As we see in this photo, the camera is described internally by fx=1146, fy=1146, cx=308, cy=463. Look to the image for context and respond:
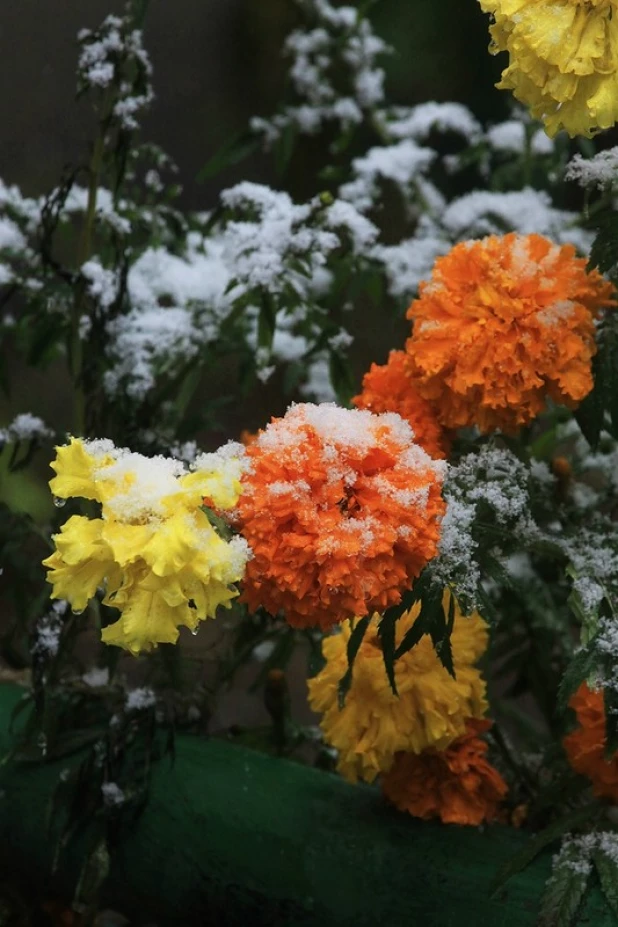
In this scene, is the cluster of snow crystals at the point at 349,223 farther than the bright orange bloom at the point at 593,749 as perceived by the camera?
Yes

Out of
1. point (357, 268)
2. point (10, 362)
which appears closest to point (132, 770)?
point (357, 268)

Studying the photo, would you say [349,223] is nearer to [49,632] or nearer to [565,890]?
[49,632]

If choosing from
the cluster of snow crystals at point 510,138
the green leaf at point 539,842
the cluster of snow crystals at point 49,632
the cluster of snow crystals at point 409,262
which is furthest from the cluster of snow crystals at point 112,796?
the cluster of snow crystals at point 510,138

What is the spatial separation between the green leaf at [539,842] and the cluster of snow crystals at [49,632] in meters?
0.37

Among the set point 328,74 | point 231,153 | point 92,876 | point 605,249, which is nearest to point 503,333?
point 605,249

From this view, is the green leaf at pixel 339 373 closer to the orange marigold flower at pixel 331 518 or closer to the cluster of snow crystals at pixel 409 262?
the cluster of snow crystals at pixel 409 262

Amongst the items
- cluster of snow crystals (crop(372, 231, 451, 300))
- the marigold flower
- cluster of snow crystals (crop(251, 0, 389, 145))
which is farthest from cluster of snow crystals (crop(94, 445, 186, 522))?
cluster of snow crystals (crop(251, 0, 389, 145))

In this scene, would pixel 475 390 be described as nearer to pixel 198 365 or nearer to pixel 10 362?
pixel 198 365

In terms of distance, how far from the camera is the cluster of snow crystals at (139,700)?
946 millimetres

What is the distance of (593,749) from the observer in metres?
0.81

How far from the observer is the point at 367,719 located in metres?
0.80

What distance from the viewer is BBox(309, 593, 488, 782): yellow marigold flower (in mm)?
795

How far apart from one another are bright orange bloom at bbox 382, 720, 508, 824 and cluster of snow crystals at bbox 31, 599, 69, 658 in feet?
0.91

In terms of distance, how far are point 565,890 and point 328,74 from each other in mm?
1053
